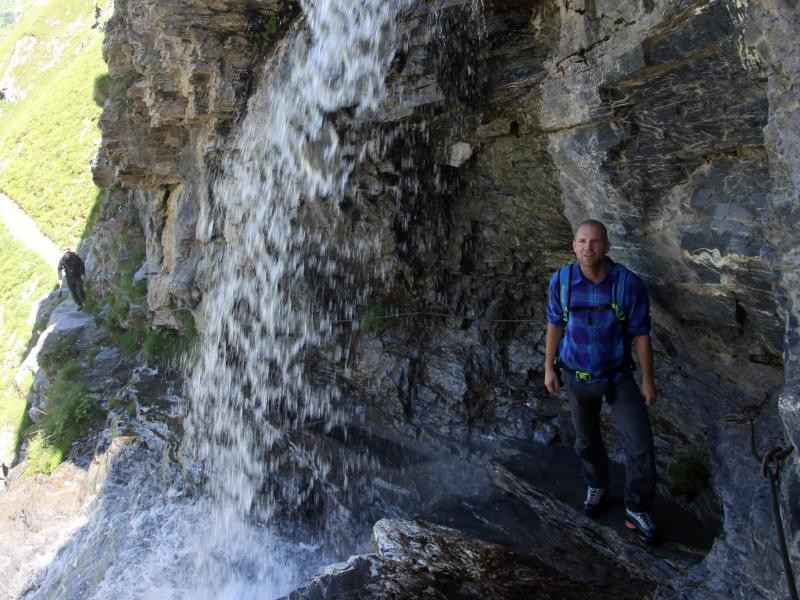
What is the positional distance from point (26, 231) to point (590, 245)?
29911 mm

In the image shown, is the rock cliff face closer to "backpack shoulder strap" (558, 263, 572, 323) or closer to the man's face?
the man's face

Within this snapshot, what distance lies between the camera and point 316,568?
7.14 meters

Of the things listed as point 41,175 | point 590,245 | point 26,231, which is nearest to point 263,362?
point 590,245

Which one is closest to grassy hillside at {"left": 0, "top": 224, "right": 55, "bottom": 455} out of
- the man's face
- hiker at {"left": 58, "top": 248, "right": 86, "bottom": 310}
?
hiker at {"left": 58, "top": 248, "right": 86, "bottom": 310}

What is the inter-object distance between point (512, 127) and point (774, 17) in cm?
333

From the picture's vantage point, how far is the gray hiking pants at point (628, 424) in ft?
13.8

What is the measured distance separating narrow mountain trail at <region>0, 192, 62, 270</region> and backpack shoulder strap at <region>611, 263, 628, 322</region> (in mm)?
26041

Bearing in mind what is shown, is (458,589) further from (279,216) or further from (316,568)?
(279,216)

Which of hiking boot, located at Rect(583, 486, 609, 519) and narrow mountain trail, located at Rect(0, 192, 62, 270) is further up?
narrow mountain trail, located at Rect(0, 192, 62, 270)

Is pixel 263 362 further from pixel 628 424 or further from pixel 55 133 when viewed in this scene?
pixel 55 133

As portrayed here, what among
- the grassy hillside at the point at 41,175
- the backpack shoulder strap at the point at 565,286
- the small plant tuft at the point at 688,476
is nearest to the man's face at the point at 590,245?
the backpack shoulder strap at the point at 565,286

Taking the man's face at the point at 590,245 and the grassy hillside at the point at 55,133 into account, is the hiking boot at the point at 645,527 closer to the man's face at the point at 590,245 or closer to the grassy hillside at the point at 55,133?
the man's face at the point at 590,245

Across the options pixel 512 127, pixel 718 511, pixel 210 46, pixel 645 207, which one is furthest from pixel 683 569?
pixel 210 46

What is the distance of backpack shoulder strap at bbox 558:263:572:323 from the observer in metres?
4.18
